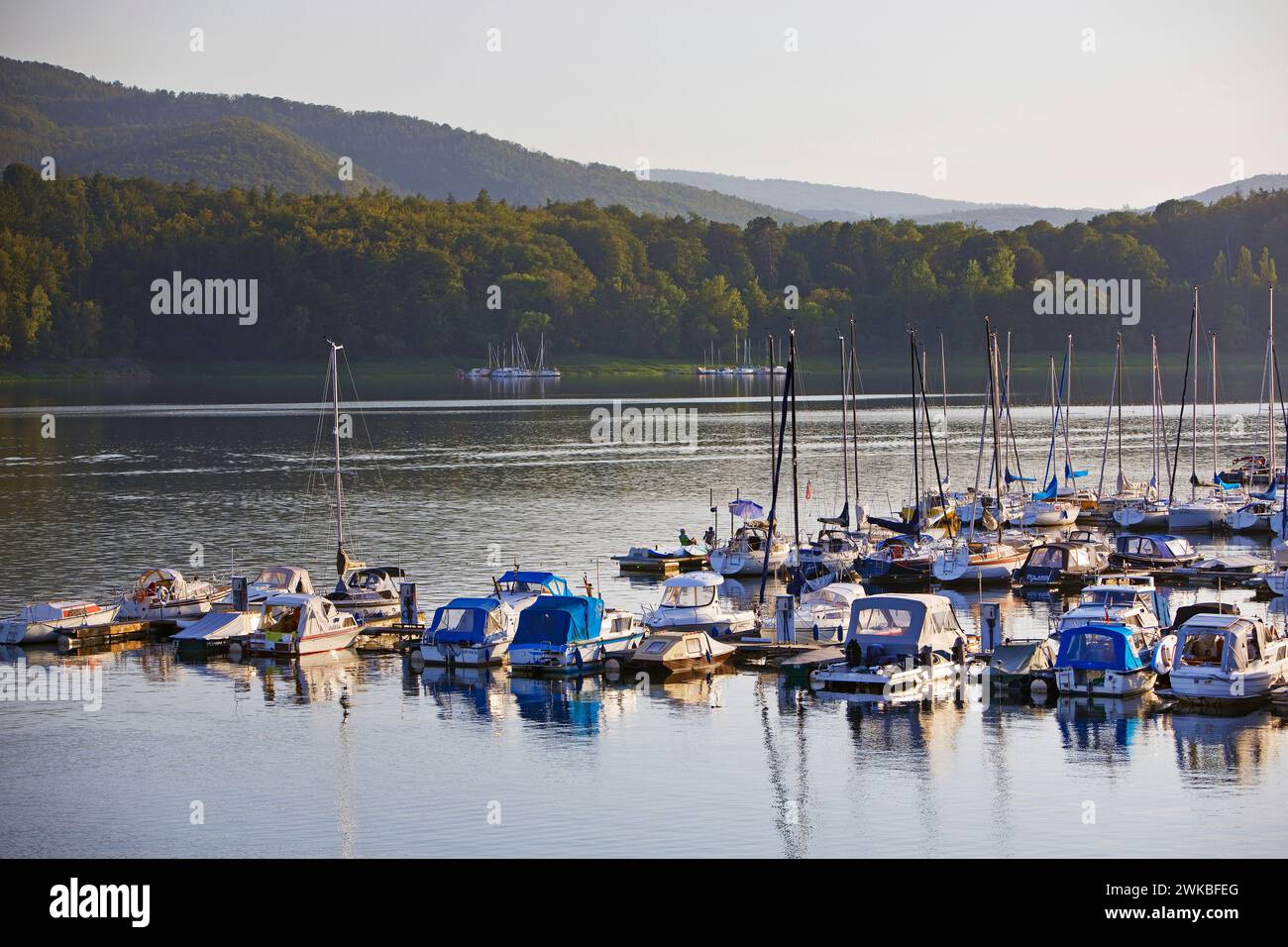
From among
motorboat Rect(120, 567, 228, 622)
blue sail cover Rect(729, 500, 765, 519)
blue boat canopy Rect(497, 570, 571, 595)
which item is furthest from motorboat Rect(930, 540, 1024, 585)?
motorboat Rect(120, 567, 228, 622)

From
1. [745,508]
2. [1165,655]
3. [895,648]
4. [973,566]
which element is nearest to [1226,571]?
[973,566]

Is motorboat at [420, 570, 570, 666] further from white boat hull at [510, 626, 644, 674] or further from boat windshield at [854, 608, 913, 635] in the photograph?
boat windshield at [854, 608, 913, 635]

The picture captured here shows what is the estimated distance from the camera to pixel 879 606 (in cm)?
4278

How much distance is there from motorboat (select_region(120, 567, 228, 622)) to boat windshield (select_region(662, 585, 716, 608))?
14903 millimetres

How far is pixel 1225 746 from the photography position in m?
37.0

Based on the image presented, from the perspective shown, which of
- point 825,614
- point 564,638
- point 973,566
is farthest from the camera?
point 973,566

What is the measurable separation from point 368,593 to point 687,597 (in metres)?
11.2

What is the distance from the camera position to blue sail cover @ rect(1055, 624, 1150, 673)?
134 feet

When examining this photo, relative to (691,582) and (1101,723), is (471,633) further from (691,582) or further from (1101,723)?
(1101,723)

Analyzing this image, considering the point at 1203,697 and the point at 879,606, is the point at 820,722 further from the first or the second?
the point at 1203,697

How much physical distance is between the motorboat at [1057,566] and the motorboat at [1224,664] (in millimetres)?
18768

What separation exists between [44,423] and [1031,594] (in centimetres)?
10910

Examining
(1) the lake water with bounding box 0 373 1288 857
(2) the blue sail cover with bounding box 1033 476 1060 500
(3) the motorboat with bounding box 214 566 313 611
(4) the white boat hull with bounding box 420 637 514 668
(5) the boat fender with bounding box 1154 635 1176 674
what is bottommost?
(1) the lake water with bounding box 0 373 1288 857
